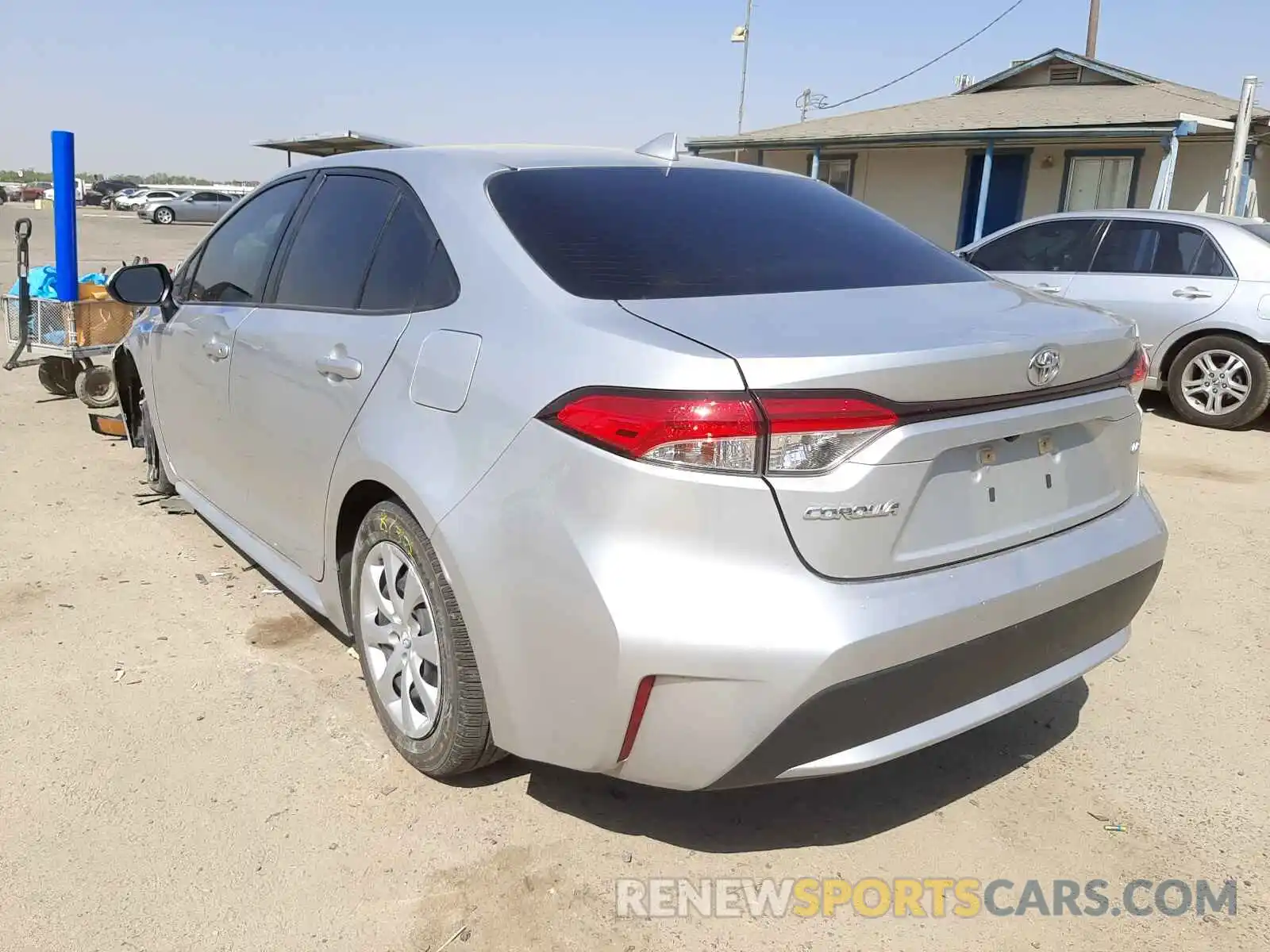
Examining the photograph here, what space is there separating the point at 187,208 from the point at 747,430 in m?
44.6

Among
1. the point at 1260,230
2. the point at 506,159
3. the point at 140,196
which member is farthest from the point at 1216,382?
the point at 140,196

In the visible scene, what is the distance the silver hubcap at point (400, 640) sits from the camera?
8.73ft

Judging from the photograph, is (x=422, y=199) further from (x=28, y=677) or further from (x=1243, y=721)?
(x=1243, y=721)

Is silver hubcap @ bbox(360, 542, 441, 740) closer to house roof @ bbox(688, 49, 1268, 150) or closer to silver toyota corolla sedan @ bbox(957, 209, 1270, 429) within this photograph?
silver toyota corolla sedan @ bbox(957, 209, 1270, 429)

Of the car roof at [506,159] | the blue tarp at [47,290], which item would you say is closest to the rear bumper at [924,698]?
the car roof at [506,159]

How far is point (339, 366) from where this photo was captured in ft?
9.39

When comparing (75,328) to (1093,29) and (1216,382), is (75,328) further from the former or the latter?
(1093,29)

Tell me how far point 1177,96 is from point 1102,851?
18.1 meters

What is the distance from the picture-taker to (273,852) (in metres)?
2.52

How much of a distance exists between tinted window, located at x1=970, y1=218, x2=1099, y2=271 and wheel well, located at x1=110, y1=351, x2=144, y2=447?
6644 mm

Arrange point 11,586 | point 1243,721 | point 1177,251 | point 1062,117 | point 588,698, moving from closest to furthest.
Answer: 1. point 588,698
2. point 1243,721
3. point 11,586
4. point 1177,251
5. point 1062,117

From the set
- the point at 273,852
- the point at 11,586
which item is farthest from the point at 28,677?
the point at 273,852

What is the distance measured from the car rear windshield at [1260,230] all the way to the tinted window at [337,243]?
7.11 meters

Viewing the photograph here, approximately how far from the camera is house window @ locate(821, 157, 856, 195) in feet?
65.4
